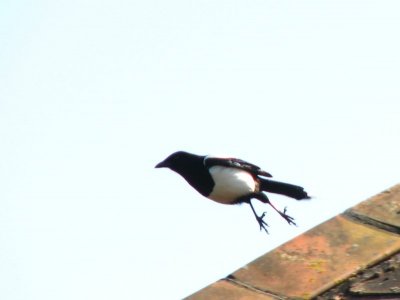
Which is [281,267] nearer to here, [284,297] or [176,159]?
[284,297]

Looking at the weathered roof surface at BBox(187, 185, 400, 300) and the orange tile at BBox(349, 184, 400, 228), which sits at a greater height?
the orange tile at BBox(349, 184, 400, 228)

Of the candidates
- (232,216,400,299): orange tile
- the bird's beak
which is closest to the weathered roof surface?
(232,216,400,299): orange tile

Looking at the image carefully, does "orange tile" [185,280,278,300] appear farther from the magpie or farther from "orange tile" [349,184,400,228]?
the magpie

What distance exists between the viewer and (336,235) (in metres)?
4.07

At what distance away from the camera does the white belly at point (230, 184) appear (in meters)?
7.51

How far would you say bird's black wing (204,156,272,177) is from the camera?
7.60m

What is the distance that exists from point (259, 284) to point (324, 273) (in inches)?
8.5

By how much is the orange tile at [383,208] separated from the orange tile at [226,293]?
0.59 metres

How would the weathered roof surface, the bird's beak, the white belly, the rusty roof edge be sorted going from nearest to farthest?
the weathered roof surface, the rusty roof edge, the white belly, the bird's beak

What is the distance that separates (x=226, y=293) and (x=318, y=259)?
0.34m

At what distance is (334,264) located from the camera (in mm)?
3879

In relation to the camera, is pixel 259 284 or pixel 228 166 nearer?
pixel 259 284

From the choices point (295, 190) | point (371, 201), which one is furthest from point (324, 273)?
point (295, 190)

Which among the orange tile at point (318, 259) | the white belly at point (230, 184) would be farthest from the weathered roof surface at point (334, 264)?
the white belly at point (230, 184)
